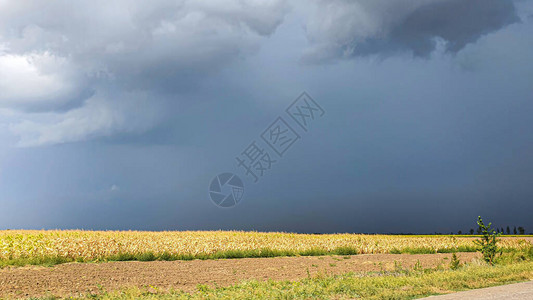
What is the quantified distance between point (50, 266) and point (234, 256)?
11.3 metres

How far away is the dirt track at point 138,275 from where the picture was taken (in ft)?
48.2

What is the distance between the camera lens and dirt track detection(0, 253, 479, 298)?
14.7 metres

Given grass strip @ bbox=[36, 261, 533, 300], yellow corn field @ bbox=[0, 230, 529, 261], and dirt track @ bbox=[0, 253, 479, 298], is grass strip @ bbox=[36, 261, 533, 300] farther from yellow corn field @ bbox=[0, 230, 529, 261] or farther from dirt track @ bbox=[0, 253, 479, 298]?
yellow corn field @ bbox=[0, 230, 529, 261]

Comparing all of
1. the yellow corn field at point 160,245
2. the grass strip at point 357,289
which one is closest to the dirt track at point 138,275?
the grass strip at point 357,289

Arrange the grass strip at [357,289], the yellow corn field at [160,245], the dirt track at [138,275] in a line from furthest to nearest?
the yellow corn field at [160,245] → the dirt track at [138,275] → the grass strip at [357,289]

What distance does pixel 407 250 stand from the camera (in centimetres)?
3362

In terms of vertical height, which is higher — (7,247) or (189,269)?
(7,247)

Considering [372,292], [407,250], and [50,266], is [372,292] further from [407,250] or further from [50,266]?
[407,250]

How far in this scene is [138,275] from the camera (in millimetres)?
17750

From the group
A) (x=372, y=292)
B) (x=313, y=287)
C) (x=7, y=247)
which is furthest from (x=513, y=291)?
(x=7, y=247)

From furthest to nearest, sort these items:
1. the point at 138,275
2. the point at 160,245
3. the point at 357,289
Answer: the point at 160,245 → the point at 138,275 → the point at 357,289

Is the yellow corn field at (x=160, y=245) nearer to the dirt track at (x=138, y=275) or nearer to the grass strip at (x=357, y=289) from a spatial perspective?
the dirt track at (x=138, y=275)

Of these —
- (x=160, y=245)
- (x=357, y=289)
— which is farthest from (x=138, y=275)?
(x=357, y=289)

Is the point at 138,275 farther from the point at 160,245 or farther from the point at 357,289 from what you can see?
the point at 357,289
